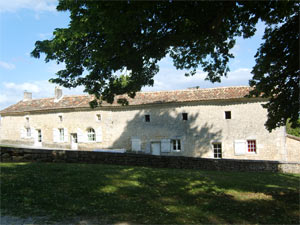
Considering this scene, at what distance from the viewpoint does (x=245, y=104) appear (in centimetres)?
2177

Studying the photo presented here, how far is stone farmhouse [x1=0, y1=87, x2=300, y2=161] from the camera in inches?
850

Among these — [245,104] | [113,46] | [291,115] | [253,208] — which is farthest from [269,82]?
[245,104]

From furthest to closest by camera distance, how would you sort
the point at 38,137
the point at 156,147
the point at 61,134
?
the point at 38,137 → the point at 61,134 → the point at 156,147

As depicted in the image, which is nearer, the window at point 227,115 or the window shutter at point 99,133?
the window at point 227,115

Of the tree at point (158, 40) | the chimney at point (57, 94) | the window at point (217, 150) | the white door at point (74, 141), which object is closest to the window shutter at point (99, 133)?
the white door at point (74, 141)

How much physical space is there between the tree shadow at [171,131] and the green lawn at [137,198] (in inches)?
505

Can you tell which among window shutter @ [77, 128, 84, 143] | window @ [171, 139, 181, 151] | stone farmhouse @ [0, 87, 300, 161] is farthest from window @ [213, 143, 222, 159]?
window shutter @ [77, 128, 84, 143]

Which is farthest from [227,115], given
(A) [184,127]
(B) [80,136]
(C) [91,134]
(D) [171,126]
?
(B) [80,136]

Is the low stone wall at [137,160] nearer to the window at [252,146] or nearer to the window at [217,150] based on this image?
the window at [252,146]

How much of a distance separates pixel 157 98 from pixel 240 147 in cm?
849

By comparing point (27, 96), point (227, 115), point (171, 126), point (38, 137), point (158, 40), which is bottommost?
point (38, 137)

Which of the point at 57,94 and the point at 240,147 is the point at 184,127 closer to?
the point at 240,147

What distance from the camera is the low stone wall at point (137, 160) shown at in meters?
12.3

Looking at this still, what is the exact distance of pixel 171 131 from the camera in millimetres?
23703
